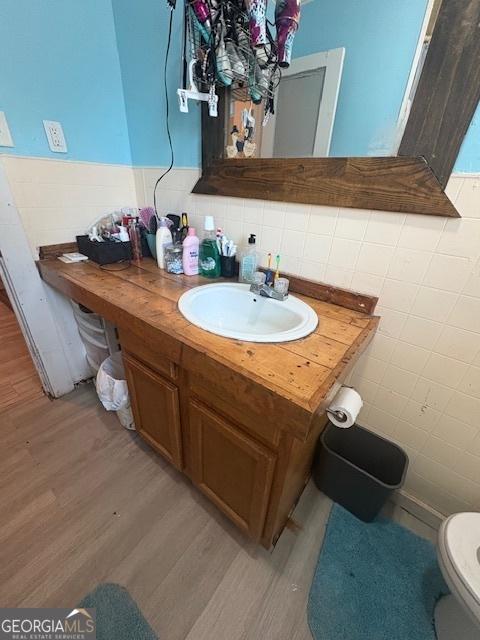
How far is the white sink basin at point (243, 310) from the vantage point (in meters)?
0.87

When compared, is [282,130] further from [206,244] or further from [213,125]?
[206,244]

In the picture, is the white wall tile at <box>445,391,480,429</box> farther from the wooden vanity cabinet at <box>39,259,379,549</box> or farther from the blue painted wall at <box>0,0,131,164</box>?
the blue painted wall at <box>0,0,131,164</box>

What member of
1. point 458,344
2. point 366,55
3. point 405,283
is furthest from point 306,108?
point 458,344

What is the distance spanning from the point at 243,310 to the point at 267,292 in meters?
0.13

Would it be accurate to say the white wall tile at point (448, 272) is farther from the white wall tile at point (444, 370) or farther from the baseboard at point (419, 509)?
the baseboard at point (419, 509)

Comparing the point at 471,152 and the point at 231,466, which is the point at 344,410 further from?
the point at 471,152

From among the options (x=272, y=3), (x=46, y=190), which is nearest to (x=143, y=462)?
(x=46, y=190)

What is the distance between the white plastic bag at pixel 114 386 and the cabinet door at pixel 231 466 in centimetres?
46

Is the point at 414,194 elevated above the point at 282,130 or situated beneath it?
situated beneath

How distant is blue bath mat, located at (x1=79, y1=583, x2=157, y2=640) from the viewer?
0.77 meters

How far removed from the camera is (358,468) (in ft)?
3.22

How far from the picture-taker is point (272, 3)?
2.59 ft

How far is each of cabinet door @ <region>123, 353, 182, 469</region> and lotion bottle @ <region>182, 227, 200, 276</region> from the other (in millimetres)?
446

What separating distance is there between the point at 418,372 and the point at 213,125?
47.8 inches
